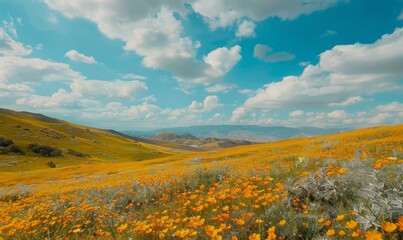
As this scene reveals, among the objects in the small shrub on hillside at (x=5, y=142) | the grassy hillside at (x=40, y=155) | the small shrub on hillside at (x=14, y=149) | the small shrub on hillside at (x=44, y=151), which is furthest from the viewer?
the small shrub on hillside at (x=44, y=151)

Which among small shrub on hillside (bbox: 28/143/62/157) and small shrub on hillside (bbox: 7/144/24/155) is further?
small shrub on hillside (bbox: 28/143/62/157)

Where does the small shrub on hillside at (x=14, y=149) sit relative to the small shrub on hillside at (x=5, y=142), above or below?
below

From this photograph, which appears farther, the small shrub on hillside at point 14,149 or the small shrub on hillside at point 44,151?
the small shrub on hillside at point 44,151

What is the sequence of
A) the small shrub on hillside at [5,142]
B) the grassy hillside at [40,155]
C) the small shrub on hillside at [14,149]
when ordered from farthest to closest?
the small shrub on hillside at [5,142] < the small shrub on hillside at [14,149] < the grassy hillside at [40,155]

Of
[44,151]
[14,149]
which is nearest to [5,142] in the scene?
[14,149]

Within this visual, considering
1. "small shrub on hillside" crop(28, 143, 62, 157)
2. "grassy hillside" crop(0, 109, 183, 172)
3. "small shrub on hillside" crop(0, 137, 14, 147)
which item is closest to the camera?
"grassy hillside" crop(0, 109, 183, 172)

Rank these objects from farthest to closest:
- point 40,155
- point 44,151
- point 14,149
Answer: point 44,151 < point 40,155 < point 14,149

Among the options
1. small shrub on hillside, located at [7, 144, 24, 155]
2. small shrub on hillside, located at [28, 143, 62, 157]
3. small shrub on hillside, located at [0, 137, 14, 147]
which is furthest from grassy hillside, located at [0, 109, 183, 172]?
small shrub on hillside, located at [0, 137, 14, 147]

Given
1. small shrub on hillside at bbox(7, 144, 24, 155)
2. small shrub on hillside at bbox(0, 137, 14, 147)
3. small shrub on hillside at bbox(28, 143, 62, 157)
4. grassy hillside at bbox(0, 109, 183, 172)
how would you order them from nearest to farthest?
grassy hillside at bbox(0, 109, 183, 172) → small shrub on hillside at bbox(7, 144, 24, 155) → small shrub on hillside at bbox(0, 137, 14, 147) → small shrub on hillside at bbox(28, 143, 62, 157)

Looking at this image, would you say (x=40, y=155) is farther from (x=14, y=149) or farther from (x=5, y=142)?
(x=5, y=142)

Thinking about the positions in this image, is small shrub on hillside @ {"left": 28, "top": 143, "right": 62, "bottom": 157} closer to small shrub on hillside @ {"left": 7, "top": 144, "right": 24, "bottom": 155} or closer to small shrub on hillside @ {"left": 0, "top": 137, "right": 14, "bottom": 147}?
small shrub on hillside @ {"left": 7, "top": 144, "right": 24, "bottom": 155}

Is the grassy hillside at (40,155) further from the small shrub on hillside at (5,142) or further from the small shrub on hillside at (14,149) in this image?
the small shrub on hillside at (5,142)

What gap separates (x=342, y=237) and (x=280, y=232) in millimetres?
841

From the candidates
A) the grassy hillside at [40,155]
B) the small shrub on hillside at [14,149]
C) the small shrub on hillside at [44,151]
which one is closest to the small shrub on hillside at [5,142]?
the small shrub on hillside at [14,149]
